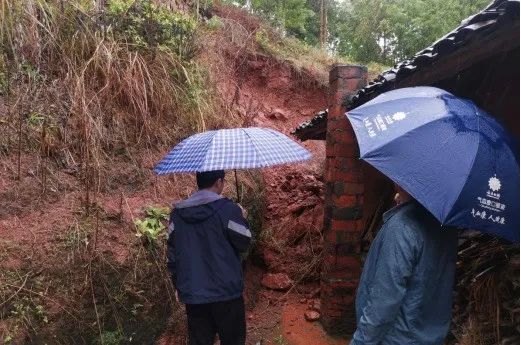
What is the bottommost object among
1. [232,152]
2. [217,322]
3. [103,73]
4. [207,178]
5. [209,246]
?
[217,322]

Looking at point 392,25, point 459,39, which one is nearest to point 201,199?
point 459,39

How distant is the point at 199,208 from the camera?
95.3 inches

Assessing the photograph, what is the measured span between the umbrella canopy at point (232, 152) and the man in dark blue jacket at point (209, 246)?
5.6 inches

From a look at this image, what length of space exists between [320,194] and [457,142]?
483cm

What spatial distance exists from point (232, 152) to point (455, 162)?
1.30m

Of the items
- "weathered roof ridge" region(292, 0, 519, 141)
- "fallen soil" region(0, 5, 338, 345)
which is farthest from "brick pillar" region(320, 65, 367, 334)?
"weathered roof ridge" region(292, 0, 519, 141)

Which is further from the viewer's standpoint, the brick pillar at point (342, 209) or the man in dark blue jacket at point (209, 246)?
the brick pillar at point (342, 209)

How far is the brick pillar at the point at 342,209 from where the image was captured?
12.3 feet

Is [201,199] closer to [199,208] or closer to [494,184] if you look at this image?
[199,208]

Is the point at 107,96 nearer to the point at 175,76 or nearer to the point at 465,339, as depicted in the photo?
the point at 175,76

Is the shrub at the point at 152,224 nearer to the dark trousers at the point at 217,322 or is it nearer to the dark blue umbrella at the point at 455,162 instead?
the dark trousers at the point at 217,322

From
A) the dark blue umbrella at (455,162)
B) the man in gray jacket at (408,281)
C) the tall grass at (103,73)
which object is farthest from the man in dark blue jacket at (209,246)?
the tall grass at (103,73)

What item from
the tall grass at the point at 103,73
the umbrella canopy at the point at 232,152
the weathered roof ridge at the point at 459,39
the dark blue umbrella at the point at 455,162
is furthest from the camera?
the tall grass at the point at 103,73

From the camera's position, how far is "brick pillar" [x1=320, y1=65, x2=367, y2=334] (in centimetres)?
375
